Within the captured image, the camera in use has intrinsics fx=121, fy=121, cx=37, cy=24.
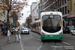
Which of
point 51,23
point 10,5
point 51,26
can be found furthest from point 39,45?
point 10,5

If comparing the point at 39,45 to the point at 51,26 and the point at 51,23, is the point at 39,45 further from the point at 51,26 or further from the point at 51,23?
the point at 51,23

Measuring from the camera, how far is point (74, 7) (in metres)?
32.9

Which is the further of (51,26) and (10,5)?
(10,5)

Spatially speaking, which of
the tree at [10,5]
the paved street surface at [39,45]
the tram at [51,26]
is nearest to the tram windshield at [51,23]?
the tram at [51,26]

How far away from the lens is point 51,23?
1327cm

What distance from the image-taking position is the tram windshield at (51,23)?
13172 mm

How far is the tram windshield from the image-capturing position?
1317 cm

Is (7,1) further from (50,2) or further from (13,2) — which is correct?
(50,2)

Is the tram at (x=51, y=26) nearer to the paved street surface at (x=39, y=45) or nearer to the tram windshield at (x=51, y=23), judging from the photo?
the tram windshield at (x=51, y=23)

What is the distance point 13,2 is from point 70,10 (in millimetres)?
17470

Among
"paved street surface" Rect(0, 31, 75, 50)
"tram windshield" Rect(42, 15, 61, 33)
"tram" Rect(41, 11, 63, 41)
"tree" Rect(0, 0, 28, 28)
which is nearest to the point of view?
"paved street surface" Rect(0, 31, 75, 50)

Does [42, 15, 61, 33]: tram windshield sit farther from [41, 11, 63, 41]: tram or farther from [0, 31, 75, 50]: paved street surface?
[0, 31, 75, 50]: paved street surface

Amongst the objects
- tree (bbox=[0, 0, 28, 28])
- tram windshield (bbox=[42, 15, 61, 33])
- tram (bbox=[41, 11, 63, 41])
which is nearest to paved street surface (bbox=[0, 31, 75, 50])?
tram (bbox=[41, 11, 63, 41])

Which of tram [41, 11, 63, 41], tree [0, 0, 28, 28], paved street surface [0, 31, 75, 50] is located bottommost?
paved street surface [0, 31, 75, 50]
